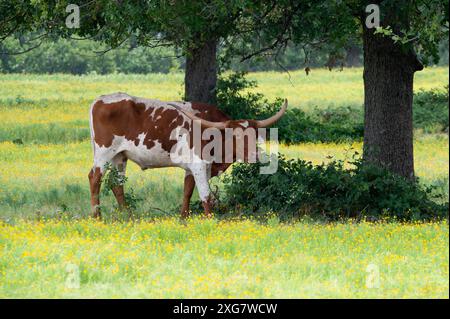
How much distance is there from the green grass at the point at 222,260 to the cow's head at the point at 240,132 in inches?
74.6

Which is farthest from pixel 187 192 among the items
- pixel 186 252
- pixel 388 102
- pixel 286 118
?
pixel 286 118

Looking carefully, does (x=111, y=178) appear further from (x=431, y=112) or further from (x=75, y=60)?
(x=75, y=60)

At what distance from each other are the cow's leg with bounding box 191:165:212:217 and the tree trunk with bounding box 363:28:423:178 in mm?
2784

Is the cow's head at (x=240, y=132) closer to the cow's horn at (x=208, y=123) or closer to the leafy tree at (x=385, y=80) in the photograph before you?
the cow's horn at (x=208, y=123)

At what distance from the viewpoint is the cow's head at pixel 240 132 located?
1523 cm

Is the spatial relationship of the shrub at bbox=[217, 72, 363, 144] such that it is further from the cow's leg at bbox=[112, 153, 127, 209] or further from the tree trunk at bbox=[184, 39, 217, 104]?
the cow's leg at bbox=[112, 153, 127, 209]

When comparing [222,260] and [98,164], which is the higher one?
[98,164]

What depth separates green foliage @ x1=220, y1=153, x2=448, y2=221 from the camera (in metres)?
15.1

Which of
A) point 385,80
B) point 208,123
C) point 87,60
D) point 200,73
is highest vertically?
point 385,80

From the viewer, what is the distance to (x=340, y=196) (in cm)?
1533

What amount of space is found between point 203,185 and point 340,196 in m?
2.03

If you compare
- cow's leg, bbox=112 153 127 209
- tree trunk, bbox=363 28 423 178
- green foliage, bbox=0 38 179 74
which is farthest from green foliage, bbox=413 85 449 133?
green foliage, bbox=0 38 179 74

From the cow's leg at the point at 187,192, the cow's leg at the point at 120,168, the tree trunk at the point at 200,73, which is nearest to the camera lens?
the cow's leg at the point at 187,192

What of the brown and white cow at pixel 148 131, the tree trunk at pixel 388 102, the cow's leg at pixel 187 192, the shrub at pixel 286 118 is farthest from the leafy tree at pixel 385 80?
the shrub at pixel 286 118
